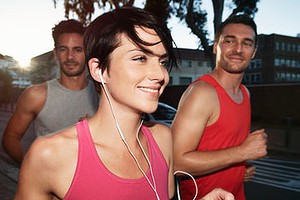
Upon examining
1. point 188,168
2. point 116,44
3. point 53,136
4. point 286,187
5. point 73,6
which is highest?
point 73,6

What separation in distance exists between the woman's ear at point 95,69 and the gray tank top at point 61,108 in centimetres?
144

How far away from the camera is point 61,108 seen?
112 inches

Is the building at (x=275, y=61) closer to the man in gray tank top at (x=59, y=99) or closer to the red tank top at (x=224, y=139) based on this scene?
the man in gray tank top at (x=59, y=99)

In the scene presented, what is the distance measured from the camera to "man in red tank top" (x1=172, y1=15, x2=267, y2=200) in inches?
84.4

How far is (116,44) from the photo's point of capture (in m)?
1.41

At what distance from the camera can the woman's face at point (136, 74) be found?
140cm

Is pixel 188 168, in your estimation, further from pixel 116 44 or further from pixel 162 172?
pixel 116 44

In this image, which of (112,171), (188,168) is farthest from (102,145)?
(188,168)

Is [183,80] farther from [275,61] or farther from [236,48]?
[236,48]

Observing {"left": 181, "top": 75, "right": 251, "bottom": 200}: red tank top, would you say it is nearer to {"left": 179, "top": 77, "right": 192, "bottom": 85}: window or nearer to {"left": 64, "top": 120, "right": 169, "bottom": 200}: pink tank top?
{"left": 64, "top": 120, "right": 169, "bottom": 200}: pink tank top

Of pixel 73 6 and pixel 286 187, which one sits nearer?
pixel 286 187

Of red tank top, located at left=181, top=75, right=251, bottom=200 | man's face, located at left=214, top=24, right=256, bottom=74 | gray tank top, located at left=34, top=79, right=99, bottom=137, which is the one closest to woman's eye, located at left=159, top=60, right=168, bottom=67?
red tank top, located at left=181, top=75, right=251, bottom=200

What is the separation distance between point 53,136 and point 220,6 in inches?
630

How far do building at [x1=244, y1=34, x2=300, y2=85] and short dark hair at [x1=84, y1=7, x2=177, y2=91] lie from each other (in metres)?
58.6
